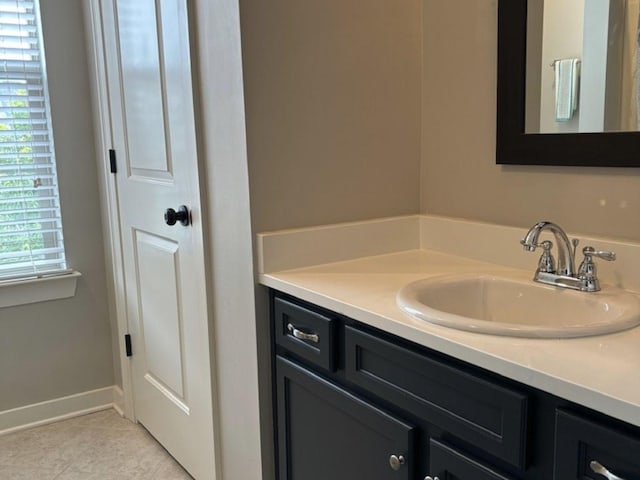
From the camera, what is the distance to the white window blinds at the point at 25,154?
234cm

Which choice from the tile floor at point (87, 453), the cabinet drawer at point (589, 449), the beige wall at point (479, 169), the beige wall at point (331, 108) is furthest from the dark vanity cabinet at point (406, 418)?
the tile floor at point (87, 453)

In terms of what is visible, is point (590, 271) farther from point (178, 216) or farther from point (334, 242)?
point (178, 216)

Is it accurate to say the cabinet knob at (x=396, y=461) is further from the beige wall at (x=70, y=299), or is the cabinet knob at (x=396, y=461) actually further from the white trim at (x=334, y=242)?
the beige wall at (x=70, y=299)

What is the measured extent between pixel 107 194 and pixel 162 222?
1.85 feet

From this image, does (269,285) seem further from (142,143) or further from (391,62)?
(142,143)

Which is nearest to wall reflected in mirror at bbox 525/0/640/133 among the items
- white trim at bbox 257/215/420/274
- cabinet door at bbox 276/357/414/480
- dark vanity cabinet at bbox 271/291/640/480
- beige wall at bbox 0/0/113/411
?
white trim at bbox 257/215/420/274

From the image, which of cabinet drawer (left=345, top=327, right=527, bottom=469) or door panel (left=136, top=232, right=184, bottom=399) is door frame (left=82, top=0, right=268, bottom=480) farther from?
cabinet drawer (left=345, top=327, right=527, bottom=469)

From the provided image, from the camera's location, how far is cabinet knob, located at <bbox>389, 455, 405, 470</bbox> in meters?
1.19

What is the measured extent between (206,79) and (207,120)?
0.36ft

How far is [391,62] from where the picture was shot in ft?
5.67

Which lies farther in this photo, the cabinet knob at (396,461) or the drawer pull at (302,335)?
the drawer pull at (302,335)

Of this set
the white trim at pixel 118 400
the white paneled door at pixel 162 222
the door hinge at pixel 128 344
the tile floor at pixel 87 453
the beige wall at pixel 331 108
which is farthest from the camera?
the white trim at pixel 118 400

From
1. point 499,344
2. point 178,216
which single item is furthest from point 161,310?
point 499,344

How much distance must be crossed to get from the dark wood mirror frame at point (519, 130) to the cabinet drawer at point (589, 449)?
68 cm
